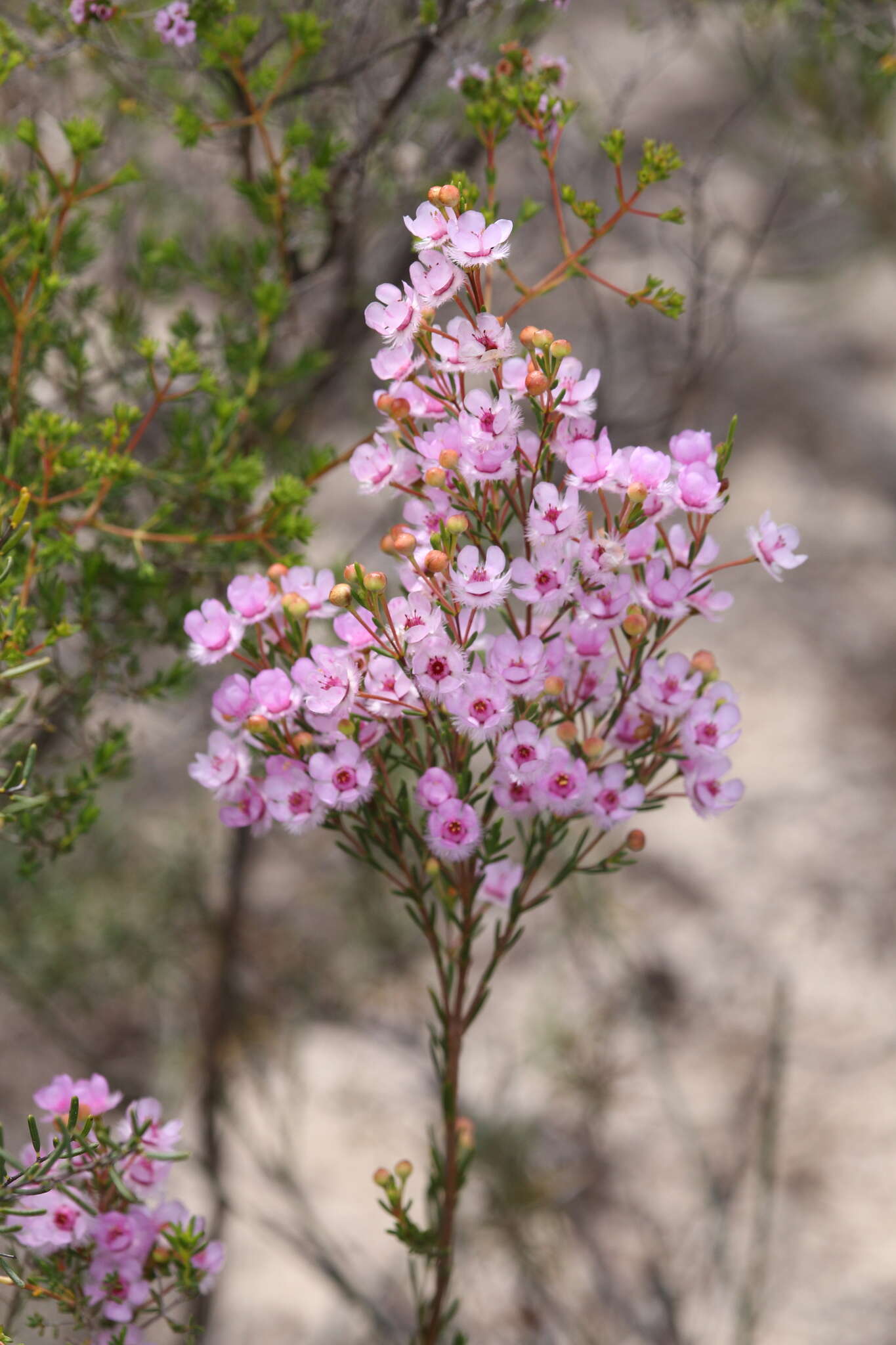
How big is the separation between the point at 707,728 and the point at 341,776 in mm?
405

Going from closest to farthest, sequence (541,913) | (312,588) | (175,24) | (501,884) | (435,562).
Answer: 1. (435,562)
2. (312,588)
3. (501,884)
4. (175,24)
5. (541,913)

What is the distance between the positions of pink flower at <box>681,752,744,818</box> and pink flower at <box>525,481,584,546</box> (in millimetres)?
301

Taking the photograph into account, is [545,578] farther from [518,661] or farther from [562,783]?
[562,783]

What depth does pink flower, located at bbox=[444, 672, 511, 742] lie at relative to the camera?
1.06 metres

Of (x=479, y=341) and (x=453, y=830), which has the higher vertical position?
(x=479, y=341)

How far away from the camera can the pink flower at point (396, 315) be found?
1072mm

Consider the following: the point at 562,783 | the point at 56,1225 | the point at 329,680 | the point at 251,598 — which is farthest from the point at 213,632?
the point at 56,1225

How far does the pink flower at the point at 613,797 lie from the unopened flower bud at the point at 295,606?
37 cm

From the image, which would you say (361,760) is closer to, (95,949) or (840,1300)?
(840,1300)

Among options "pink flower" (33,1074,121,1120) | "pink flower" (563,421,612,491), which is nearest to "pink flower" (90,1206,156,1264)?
"pink flower" (33,1074,121,1120)

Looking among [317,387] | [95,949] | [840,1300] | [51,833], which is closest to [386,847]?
[317,387]

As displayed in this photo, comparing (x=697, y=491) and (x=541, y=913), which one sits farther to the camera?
(x=541, y=913)

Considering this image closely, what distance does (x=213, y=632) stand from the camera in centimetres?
117

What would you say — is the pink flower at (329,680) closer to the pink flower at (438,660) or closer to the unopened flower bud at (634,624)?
the pink flower at (438,660)
